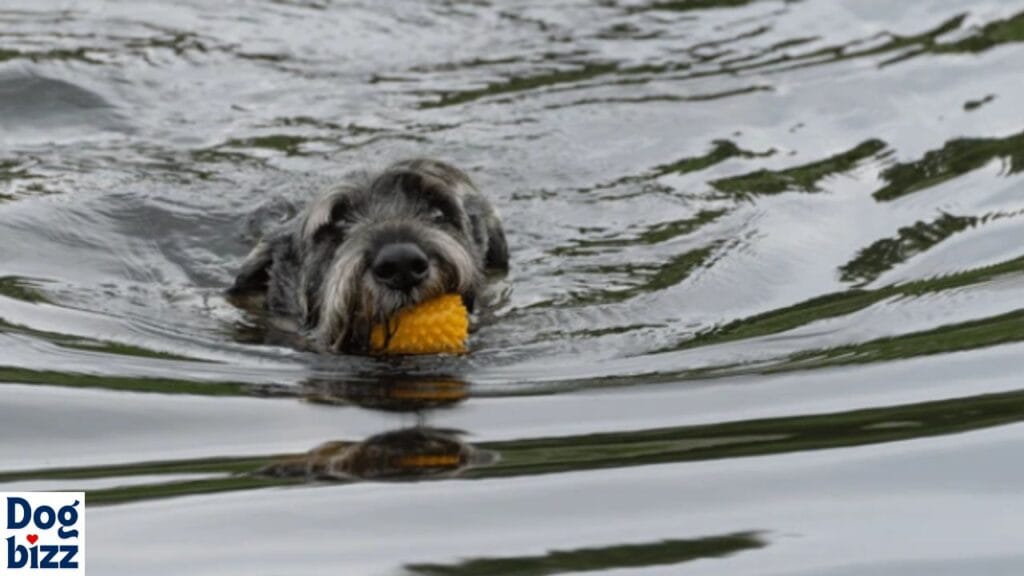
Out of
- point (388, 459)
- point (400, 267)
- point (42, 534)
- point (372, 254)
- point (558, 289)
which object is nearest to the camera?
point (42, 534)

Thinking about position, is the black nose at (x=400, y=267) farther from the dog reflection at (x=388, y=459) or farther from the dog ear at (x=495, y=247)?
the dog reflection at (x=388, y=459)

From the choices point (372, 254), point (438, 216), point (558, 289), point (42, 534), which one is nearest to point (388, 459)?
point (42, 534)

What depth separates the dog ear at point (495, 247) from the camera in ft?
→ 35.6

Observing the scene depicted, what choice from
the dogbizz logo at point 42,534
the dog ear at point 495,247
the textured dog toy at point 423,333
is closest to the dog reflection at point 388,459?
the dogbizz logo at point 42,534

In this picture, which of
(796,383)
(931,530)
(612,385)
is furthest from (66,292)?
(931,530)

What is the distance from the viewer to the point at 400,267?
358 inches

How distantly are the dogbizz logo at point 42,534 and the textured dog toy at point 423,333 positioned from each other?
2.73 meters

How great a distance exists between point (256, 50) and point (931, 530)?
10517 millimetres

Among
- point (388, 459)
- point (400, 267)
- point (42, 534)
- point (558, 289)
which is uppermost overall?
point (558, 289)

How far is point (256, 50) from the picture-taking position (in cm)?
1565

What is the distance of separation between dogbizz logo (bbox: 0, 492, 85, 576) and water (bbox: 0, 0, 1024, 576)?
102mm

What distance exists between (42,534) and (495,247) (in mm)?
5136

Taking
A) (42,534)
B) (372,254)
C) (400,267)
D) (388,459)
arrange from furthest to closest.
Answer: (372,254) → (400,267) → (388,459) → (42,534)

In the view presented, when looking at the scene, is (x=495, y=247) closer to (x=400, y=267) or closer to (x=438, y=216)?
(x=438, y=216)
